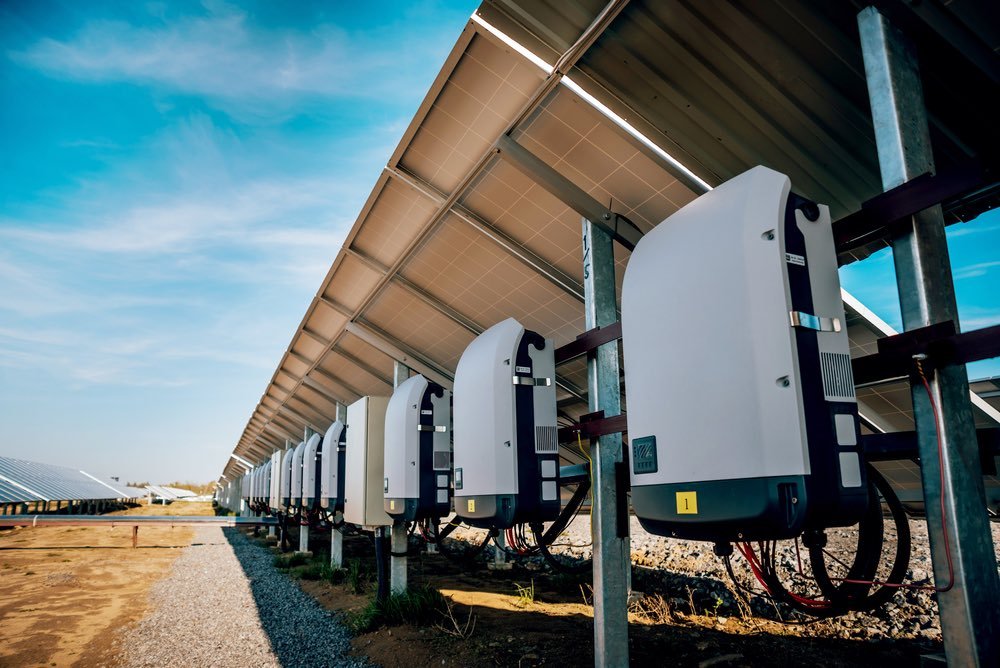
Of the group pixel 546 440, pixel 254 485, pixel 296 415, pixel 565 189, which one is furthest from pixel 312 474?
pixel 254 485

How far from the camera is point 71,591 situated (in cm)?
1016

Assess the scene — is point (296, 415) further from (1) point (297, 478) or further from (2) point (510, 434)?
(2) point (510, 434)

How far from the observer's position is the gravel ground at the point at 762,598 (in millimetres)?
5660

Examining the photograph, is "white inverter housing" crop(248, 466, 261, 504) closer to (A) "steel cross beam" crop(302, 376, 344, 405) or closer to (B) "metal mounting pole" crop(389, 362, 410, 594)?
(A) "steel cross beam" crop(302, 376, 344, 405)

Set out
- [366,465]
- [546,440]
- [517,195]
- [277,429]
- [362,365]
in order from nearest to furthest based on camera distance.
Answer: [546,440] → [517,195] → [366,465] → [362,365] → [277,429]

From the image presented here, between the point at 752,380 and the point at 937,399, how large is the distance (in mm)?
734

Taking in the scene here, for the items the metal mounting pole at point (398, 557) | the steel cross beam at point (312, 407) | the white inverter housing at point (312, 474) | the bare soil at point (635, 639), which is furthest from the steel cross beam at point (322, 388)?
the metal mounting pole at point (398, 557)

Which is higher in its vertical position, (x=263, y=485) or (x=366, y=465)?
(x=366, y=465)

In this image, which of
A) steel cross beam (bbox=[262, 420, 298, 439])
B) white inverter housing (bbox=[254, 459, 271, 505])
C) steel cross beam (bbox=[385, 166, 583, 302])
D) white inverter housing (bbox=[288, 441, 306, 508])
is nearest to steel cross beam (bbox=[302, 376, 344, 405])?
white inverter housing (bbox=[288, 441, 306, 508])

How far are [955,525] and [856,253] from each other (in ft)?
8.37

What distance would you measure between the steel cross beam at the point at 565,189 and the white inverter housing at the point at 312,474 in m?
9.45

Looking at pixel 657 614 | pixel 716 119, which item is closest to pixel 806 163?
pixel 716 119

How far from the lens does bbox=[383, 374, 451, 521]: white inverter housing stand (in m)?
6.38

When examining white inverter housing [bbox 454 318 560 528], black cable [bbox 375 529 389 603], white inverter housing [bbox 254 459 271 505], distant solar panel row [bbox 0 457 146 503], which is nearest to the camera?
white inverter housing [bbox 454 318 560 528]
